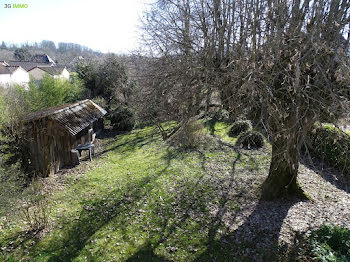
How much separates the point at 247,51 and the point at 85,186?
863 centimetres

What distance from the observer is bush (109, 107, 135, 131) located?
2159 cm

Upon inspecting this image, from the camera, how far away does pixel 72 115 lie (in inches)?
586

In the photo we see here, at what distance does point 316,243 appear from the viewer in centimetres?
507

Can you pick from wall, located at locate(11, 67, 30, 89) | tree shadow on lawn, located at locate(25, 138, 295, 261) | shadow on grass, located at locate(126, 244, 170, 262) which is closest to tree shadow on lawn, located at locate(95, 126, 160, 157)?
tree shadow on lawn, located at locate(25, 138, 295, 261)

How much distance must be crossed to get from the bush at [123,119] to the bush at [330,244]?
707 inches

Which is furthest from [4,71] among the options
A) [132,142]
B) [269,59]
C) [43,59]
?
[269,59]

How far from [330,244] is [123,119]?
1898 centimetres

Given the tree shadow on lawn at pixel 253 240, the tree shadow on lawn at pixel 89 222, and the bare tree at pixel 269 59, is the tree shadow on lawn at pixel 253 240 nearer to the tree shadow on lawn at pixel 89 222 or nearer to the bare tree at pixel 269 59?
the bare tree at pixel 269 59

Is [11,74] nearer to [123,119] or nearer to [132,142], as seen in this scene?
[123,119]

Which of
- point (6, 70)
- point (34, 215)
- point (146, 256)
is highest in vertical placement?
point (6, 70)

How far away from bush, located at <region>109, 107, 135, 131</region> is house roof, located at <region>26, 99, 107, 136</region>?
2.53 m

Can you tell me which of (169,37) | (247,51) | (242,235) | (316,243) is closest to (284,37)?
(247,51)

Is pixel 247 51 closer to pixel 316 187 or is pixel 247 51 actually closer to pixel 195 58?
pixel 195 58

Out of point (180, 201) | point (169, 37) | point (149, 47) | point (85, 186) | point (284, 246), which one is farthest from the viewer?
point (85, 186)
